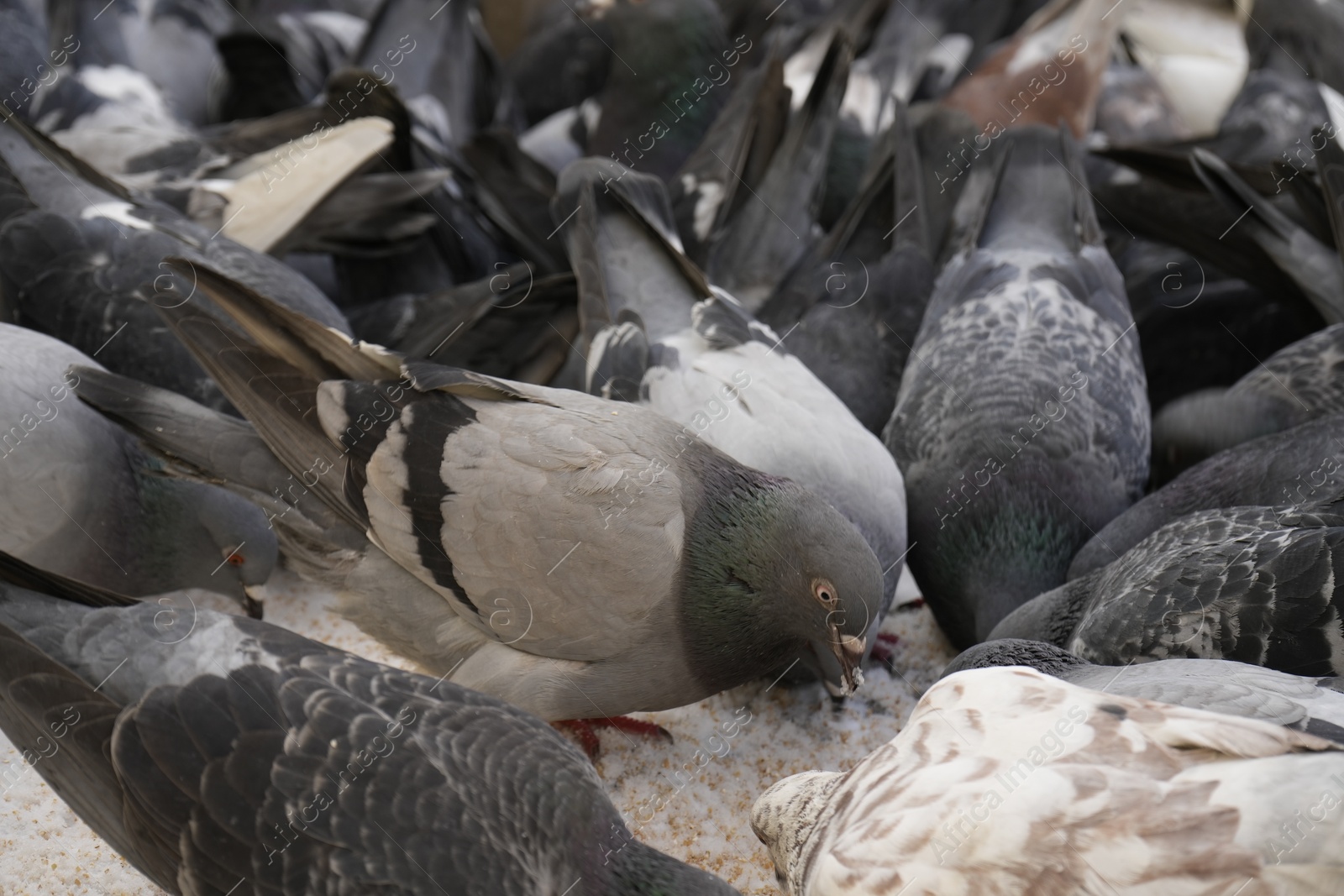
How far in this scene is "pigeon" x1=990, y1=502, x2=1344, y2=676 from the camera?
1.92 m

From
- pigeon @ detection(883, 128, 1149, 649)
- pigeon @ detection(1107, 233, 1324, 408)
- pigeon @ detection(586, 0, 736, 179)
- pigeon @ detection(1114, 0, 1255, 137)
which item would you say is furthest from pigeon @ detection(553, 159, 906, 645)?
pigeon @ detection(1114, 0, 1255, 137)

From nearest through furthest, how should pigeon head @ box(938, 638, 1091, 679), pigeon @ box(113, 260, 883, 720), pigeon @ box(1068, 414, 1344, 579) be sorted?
pigeon head @ box(938, 638, 1091, 679), pigeon @ box(113, 260, 883, 720), pigeon @ box(1068, 414, 1344, 579)

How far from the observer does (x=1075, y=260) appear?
3.29 meters

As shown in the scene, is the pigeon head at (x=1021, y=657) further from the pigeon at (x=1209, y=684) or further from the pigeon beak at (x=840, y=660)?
the pigeon beak at (x=840, y=660)

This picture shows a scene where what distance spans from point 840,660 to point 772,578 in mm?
221

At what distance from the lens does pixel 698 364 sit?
280 centimetres

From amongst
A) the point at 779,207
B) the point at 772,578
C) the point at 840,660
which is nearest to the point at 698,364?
the point at 772,578

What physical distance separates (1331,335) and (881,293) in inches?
45.8

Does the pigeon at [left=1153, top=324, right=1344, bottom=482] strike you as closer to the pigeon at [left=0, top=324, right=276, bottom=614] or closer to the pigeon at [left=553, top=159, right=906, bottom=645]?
the pigeon at [left=553, top=159, right=906, bottom=645]

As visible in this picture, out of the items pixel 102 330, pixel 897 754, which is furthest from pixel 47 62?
pixel 897 754

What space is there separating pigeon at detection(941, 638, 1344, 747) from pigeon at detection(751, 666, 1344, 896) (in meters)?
0.12

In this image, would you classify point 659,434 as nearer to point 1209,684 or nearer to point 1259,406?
point 1209,684

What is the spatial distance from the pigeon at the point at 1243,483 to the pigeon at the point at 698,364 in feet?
1.56

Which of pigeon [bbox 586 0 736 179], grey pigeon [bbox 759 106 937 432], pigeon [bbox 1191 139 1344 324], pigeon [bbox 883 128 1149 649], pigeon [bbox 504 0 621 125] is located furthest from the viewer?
pigeon [bbox 504 0 621 125]
